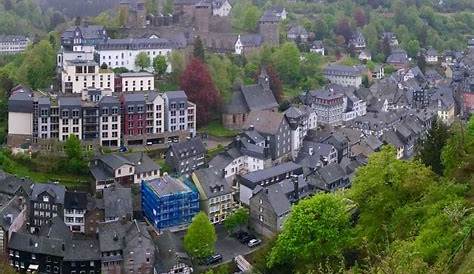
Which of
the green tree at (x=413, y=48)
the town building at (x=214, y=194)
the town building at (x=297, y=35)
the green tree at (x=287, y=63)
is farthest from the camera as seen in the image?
the green tree at (x=413, y=48)

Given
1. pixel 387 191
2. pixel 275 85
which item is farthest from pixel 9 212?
pixel 275 85

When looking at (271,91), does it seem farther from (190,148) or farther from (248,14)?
(248,14)

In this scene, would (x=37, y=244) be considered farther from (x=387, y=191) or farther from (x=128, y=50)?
(x=128, y=50)

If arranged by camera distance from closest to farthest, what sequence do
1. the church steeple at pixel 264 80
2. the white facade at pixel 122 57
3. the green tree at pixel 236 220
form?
the green tree at pixel 236 220
the white facade at pixel 122 57
the church steeple at pixel 264 80

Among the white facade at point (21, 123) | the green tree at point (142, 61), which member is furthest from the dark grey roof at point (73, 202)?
the green tree at point (142, 61)

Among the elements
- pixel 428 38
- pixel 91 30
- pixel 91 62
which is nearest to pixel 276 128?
pixel 91 62

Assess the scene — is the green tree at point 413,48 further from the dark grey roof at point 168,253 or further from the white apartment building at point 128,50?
the dark grey roof at point 168,253

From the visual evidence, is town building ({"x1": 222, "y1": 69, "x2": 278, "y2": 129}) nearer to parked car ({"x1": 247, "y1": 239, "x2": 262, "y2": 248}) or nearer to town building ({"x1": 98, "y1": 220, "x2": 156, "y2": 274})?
parked car ({"x1": 247, "y1": 239, "x2": 262, "y2": 248})
